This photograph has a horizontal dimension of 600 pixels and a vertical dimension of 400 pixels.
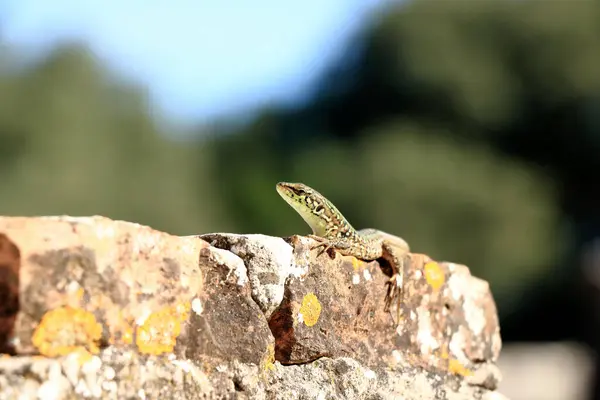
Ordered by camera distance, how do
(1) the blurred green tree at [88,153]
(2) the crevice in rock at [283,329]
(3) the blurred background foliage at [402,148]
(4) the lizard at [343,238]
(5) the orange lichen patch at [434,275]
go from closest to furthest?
1. (2) the crevice in rock at [283,329]
2. (4) the lizard at [343,238]
3. (5) the orange lichen patch at [434,275]
4. (1) the blurred green tree at [88,153]
5. (3) the blurred background foliage at [402,148]

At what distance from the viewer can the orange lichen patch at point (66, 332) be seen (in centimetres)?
235

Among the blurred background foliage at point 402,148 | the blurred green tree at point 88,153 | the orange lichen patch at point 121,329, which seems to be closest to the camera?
the orange lichen patch at point 121,329

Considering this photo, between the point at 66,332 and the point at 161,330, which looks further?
the point at 161,330

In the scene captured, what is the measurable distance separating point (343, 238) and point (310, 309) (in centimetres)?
57

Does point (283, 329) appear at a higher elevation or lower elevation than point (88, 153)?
higher

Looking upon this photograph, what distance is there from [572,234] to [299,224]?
44.1 feet

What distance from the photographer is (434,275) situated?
150 inches

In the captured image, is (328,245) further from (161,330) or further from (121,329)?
(121,329)

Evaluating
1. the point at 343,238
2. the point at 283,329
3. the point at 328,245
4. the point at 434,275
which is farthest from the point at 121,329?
the point at 434,275

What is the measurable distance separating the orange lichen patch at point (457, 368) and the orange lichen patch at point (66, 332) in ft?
5.82

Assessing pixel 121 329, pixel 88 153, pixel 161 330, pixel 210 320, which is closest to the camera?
pixel 121 329

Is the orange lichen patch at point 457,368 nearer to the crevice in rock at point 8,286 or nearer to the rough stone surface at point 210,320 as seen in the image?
the rough stone surface at point 210,320

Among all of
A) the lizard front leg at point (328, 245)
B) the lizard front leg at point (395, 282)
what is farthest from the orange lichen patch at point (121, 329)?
the lizard front leg at point (395, 282)

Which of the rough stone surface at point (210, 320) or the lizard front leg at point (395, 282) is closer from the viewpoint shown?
the rough stone surface at point (210, 320)
